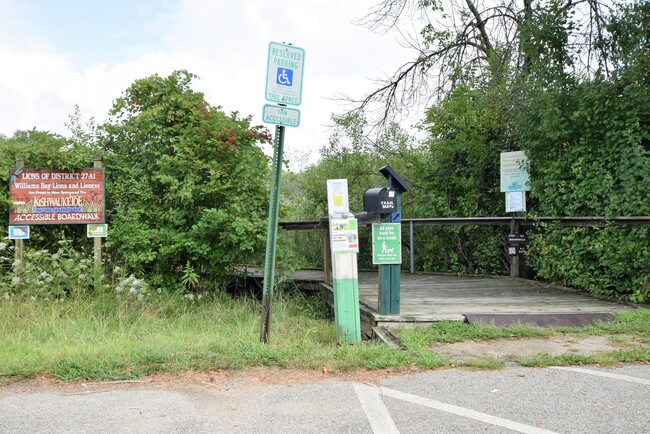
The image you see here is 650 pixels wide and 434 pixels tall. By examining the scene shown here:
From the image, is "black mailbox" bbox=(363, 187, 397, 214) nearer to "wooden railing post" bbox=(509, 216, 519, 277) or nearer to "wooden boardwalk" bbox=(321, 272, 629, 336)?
"wooden boardwalk" bbox=(321, 272, 629, 336)

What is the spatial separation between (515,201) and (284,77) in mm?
6014

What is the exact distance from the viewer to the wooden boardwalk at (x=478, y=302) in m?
5.80

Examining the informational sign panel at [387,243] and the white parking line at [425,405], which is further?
the informational sign panel at [387,243]

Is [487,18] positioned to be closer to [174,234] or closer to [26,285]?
[174,234]

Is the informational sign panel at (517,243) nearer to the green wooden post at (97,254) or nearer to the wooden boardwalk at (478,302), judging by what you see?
the wooden boardwalk at (478,302)

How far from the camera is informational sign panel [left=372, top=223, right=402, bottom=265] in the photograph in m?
5.68

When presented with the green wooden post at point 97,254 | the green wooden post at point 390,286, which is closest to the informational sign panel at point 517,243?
the green wooden post at point 390,286

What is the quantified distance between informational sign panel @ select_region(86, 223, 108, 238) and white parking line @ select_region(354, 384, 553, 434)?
5.69 metres

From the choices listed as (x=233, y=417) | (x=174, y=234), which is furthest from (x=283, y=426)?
(x=174, y=234)

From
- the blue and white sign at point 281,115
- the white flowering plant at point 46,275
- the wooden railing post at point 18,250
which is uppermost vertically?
the blue and white sign at point 281,115

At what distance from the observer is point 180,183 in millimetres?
7715

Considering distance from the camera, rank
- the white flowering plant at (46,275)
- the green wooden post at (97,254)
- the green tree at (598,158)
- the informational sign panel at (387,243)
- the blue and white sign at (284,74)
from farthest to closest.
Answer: the green wooden post at (97,254)
the white flowering plant at (46,275)
the green tree at (598,158)
the informational sign panel at (387,243)
the blue and white sign at (284,74)

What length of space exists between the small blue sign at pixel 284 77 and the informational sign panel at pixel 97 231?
4.75 meters

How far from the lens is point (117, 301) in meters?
7.08
